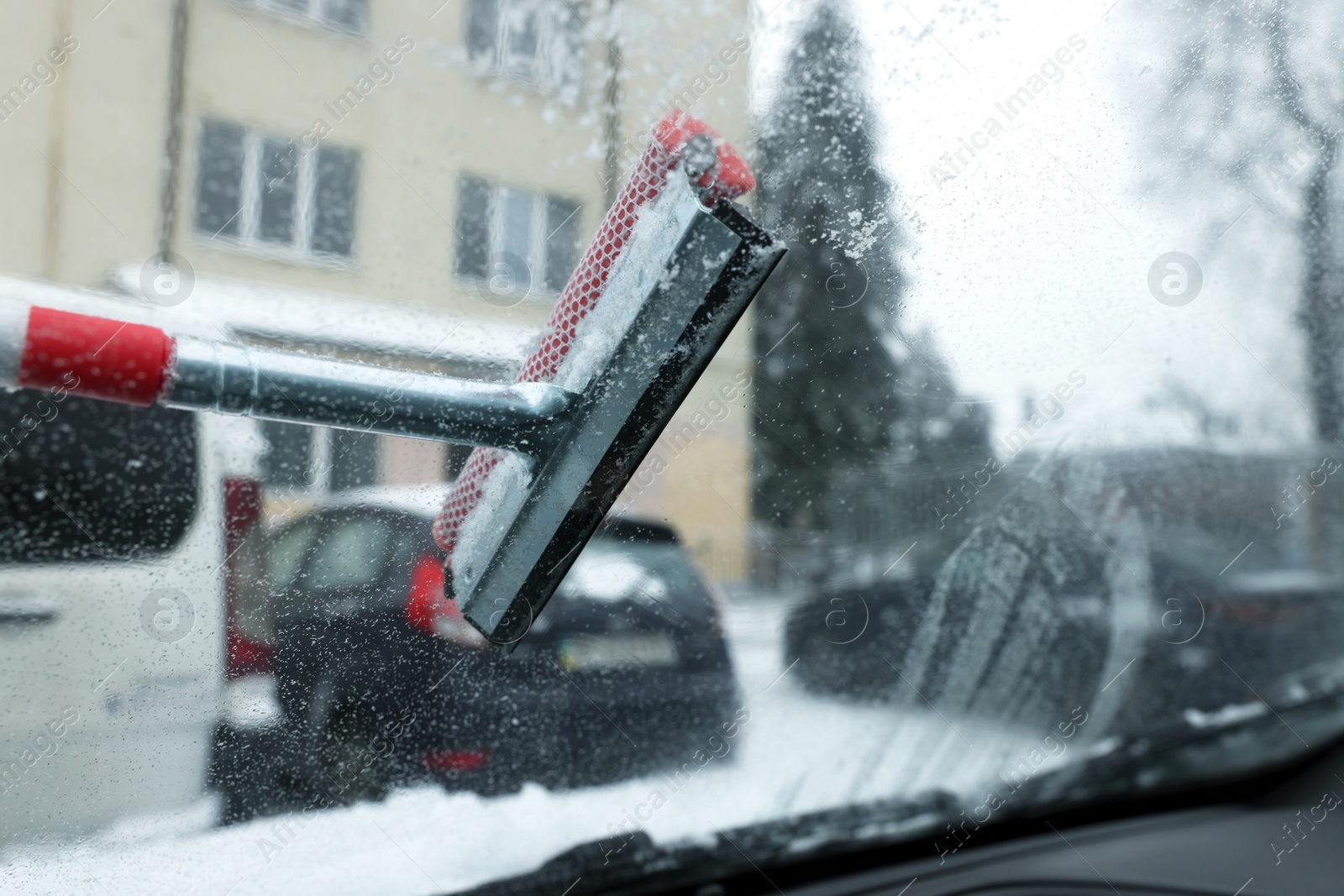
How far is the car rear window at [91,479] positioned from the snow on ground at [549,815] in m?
0.36

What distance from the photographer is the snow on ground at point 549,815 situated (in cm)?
112

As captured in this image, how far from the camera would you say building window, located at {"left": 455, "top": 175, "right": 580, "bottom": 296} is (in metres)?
1.17

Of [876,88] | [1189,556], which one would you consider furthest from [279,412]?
[1189,556]

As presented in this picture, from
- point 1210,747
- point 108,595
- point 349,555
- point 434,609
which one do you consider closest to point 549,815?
point 434,609

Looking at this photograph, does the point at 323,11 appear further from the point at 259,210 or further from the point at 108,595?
the point at 108,595

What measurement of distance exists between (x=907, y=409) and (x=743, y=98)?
0.67m

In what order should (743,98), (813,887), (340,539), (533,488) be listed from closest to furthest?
(533,488) → (340,539) → (743,98) → (813,887)

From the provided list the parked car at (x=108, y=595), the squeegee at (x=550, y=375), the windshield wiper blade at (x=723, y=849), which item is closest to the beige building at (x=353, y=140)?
the parked car at (x=108, y=595)

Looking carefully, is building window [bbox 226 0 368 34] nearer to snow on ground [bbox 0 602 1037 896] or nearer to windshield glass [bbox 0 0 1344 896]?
windshield glass [bbox 0 0 1344 896]

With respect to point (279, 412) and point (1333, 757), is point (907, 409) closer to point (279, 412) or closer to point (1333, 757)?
point (279, 412)

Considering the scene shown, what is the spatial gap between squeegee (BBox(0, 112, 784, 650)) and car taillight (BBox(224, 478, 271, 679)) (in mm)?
287

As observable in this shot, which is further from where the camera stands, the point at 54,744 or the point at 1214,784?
the point at 1214,784

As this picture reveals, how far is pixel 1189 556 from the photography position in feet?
7.66

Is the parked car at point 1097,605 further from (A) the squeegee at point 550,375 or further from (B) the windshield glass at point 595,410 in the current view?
(A) the squeegee at point 550,375
